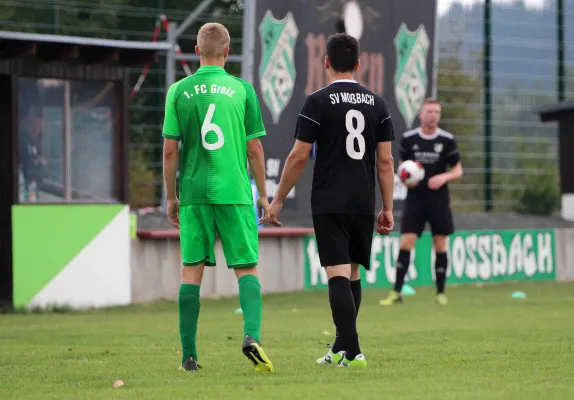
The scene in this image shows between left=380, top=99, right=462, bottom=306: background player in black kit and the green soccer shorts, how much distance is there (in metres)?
7.41

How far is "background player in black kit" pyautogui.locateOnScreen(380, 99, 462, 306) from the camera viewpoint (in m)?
14.4

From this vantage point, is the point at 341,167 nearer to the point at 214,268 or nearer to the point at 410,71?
the point at 214,268

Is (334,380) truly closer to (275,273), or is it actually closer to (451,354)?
(451,354)

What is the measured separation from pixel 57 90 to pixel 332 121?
833 centimetres

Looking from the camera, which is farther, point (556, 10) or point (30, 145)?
point (556, 10)

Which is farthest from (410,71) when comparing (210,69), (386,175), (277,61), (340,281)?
(210,69)

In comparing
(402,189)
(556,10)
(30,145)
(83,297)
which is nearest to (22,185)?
(30,145)

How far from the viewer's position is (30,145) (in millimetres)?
14922

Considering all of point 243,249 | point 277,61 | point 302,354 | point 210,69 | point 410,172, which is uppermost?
point 277,61

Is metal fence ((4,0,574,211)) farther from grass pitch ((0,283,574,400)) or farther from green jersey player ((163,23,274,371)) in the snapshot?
green jersey player ((163,23,274,371))

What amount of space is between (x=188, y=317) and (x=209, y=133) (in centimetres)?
102

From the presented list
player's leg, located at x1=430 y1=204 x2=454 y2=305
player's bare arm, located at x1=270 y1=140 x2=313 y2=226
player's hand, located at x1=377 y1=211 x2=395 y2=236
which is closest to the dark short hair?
player's bare arm, located at x1=270 y1=140 x2=313 y2=226

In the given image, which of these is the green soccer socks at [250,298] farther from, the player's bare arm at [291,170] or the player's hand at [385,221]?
the player's hand at [385,221]

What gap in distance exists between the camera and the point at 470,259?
1933 cm
